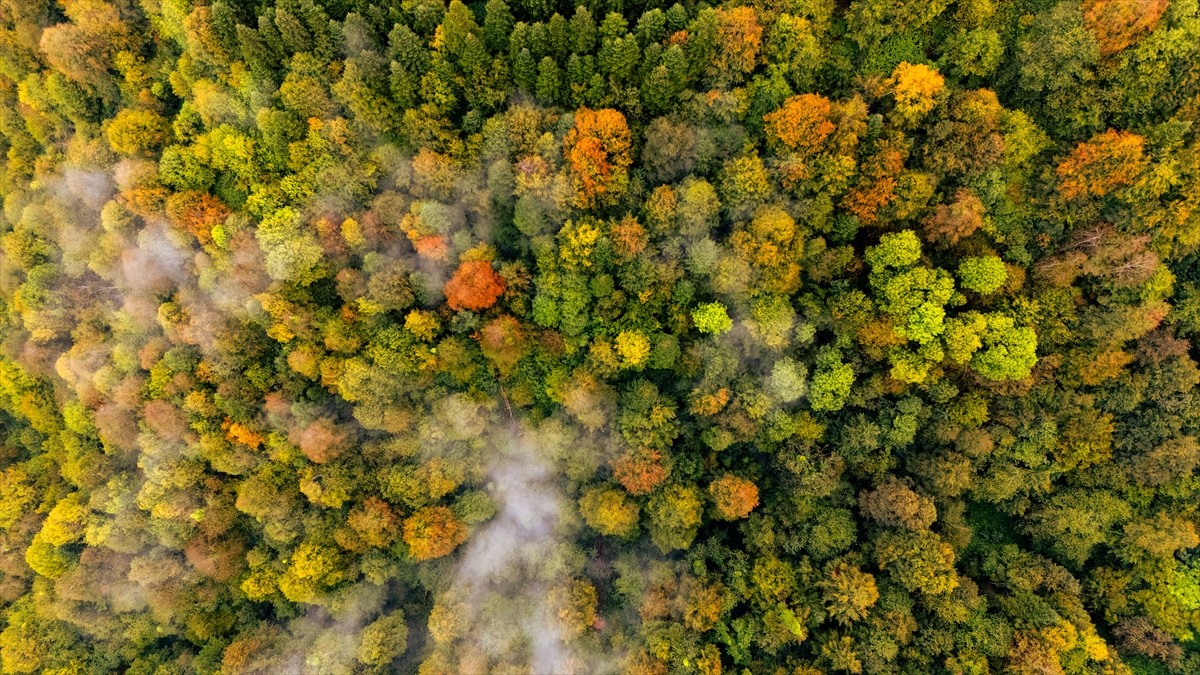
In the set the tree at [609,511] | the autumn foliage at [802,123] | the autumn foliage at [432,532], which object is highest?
the autumn foliage at [802,123]

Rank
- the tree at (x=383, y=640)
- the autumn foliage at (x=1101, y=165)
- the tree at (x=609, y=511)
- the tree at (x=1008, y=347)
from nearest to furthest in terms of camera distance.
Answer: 1. the autumn foliage at (x=1101, y=165)
2. the tree at (x=1008, y=347)
3. the tree at (x=609, y=511)
4. the tree at (x=383, y=640)

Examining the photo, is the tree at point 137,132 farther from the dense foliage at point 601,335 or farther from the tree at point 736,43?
the tree at point 736,43

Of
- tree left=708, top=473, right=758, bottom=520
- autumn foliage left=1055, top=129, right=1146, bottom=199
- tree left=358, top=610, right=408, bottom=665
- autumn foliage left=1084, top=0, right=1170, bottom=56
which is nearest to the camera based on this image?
autumn foliage left=1084, top=0, right=1170, bottom=56

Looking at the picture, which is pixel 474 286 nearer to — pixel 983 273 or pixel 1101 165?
pixel 983 273

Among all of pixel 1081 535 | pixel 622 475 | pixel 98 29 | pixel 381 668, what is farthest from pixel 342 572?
pixel 1081 535

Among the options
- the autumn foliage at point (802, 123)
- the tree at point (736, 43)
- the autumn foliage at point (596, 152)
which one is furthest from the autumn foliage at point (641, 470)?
the tree at point (736, 43)

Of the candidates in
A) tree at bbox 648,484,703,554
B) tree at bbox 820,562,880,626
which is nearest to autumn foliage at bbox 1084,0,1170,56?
tree at bbox 820,562,880,626

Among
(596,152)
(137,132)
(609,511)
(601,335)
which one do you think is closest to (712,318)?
(601,335)

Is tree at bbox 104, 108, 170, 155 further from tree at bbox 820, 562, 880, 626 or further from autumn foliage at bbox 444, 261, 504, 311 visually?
tree at bbox 820, 562, 880, 626

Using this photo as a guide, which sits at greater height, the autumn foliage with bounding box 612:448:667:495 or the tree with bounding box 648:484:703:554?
the autumn foliage with bounding box 612:448:667:495
